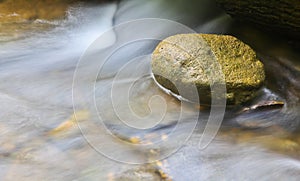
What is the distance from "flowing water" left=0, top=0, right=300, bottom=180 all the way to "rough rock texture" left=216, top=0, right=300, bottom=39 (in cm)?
25

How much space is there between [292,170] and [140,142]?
45.8 inches

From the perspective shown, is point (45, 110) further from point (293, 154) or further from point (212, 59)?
point (293, 154)

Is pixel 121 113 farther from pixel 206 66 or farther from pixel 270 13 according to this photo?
pixel 270 13

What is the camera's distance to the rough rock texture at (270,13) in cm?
356

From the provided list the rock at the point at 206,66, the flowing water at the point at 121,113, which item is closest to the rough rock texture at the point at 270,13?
the flowing water at the point at 121,113

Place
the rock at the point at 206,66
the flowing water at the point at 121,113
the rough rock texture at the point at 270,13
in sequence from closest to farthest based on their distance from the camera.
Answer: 1. the flowing water at the point at 121,113
2. the rock at the point at 206,66
3. the rough rock texture at the point at 270,13

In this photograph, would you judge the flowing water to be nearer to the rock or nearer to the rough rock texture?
the rock

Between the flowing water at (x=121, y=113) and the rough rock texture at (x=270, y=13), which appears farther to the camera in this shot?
the rough rock texture at (x=270, y=13)

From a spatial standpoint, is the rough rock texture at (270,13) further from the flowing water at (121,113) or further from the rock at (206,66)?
→ the rock at (206,66)

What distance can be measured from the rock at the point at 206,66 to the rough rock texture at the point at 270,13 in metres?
0.42

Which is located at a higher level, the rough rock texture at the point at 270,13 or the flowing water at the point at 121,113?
the rough rock texture at the point at 270,13

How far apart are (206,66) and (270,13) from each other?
0.91 m

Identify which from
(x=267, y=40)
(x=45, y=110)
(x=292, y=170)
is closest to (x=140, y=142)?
(x=45, y=110)

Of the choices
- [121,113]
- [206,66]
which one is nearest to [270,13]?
[206,66]
